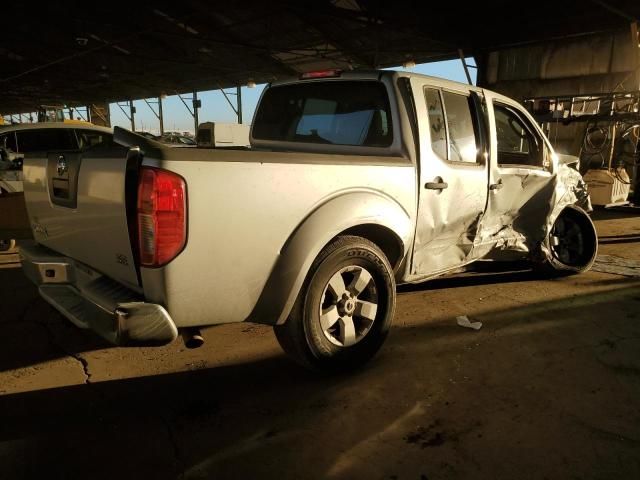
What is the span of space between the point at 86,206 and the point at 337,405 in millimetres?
1744

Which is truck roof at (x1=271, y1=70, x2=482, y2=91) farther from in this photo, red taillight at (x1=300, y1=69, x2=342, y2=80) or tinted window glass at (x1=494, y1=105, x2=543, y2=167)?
tinted window glass at (x1=494, y1=105, x2=543, y2=167)

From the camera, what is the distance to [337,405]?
2.60 meters

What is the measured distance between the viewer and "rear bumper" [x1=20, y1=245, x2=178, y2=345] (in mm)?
2080

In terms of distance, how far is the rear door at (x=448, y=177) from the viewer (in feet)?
10.4

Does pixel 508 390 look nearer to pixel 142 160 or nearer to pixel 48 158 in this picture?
pixel 142 160

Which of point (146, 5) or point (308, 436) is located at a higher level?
point (146, 5)

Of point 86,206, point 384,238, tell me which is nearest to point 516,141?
point 384,238

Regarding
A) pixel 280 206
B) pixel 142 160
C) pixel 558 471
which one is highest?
pixel 142 160

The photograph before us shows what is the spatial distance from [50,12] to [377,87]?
57.3 ft

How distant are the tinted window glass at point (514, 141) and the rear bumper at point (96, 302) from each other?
327 centimetres

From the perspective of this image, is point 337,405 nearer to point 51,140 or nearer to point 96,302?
point 96,302

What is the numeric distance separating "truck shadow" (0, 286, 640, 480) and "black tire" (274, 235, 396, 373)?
0.58 feet

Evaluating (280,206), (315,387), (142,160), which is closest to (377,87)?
(280,206)

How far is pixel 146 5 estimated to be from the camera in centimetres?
1510
